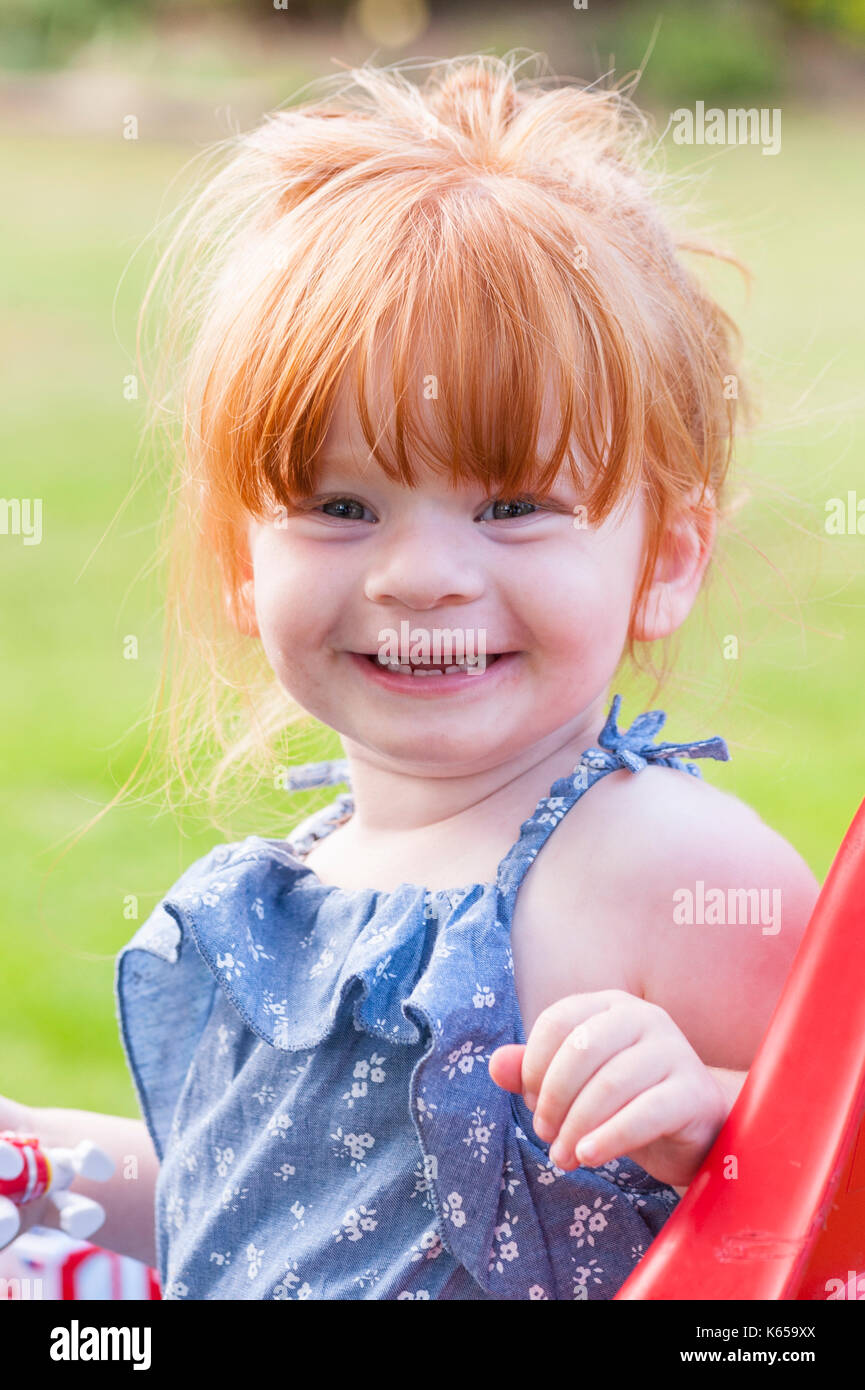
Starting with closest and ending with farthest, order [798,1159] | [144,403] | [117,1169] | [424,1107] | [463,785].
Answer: [798,1159] < [424,1107] < [463,785] < [117,1169] < [144,403]

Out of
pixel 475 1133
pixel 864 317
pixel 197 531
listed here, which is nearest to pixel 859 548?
pixel 864 317

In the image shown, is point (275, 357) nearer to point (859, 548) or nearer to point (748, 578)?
point (748, 578)

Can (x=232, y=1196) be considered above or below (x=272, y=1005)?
below

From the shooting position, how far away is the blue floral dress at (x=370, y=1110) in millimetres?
733

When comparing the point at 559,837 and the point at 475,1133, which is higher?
the point at 559,837

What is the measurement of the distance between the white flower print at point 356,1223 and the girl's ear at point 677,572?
1.09ft

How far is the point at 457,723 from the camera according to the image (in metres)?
0.79

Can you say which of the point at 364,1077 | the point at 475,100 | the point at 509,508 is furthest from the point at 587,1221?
the point at 475,100

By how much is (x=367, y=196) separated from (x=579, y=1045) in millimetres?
431

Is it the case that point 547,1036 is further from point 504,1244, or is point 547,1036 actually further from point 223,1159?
point 223,1159

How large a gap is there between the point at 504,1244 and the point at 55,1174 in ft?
0.96

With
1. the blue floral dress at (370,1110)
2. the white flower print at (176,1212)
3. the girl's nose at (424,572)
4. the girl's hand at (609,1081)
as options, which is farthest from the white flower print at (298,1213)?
the girl's nose at (424,572)

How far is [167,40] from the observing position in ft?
15.4

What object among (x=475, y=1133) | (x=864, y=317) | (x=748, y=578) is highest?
(x=864, y=317)
